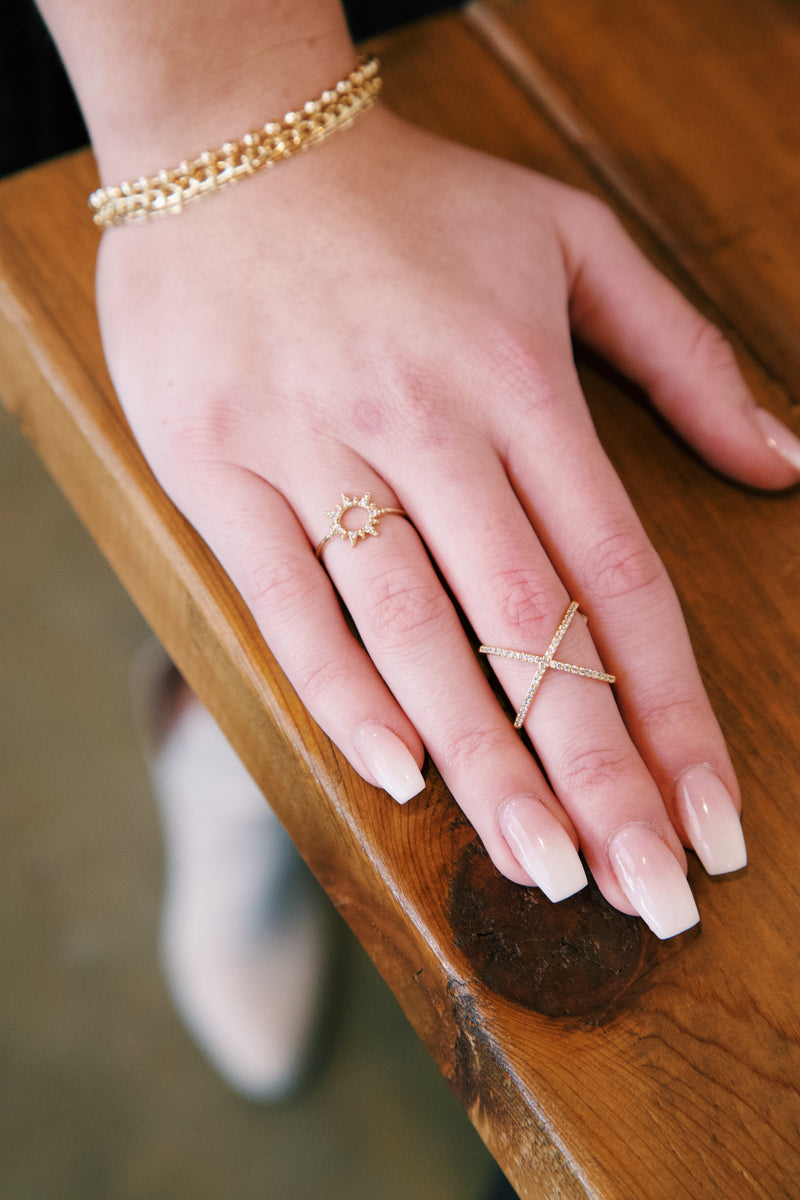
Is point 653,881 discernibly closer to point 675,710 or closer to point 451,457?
point 675,710

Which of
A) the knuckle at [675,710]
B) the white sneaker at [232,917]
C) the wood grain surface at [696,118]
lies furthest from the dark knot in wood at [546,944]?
the white sneaker at [232,917]

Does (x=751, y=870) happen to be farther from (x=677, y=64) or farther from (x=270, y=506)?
(x=677, y=64)

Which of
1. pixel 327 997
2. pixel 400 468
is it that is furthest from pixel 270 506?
pixel 327 997

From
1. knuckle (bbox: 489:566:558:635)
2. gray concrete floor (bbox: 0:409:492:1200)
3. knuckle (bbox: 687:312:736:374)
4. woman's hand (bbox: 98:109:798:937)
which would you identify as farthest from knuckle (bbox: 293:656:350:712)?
gray concrete floor (bbox: 0:409:492:1200)

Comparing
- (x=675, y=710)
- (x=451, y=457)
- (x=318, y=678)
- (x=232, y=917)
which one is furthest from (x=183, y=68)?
(x=232, y=917)

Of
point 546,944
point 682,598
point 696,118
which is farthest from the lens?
point 696,118

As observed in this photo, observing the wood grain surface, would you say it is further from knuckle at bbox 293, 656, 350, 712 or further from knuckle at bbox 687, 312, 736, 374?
knuckle at bbox 293, 656, 350, 712
